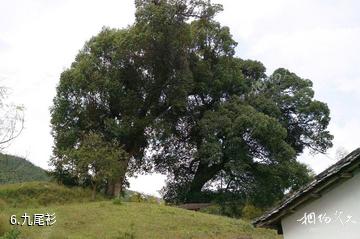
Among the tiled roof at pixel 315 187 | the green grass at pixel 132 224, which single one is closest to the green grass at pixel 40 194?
the green grass at pixel 132 224

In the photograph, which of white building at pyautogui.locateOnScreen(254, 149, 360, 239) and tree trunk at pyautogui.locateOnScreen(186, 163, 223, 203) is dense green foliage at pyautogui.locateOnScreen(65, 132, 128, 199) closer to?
tree trunk at pyautogui.locateOnScreen(186, 163, 223, 203)

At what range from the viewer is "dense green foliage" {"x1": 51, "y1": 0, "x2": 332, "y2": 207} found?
2848 centimetres

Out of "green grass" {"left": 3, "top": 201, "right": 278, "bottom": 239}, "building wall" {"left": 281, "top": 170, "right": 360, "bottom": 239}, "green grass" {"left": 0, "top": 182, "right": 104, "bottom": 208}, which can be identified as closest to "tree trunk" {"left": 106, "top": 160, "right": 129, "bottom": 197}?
"green grass" {"left": 0, "top": 182, "right": 104, "bottom": 208}

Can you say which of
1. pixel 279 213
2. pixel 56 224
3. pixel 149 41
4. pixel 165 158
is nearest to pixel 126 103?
pixel 149 41

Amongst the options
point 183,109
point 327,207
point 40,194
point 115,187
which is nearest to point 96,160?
point 40,194

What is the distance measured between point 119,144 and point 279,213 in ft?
71.7

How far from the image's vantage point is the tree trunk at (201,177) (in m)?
32.2

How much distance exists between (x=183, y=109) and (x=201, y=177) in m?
5.15

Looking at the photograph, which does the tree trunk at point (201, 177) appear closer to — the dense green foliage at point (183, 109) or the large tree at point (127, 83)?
the dense green foliage at point (183, 109)

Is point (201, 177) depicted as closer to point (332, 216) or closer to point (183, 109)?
point (183, 109)

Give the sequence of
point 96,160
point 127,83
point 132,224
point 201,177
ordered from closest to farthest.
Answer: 1. point 132,224
2. point 96,160
3. point 127,83
4. point 201,177

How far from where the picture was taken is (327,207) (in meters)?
7.40

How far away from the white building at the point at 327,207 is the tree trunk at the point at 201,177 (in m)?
24.5

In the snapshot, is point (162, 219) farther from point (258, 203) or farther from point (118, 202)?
point (258, 203)
